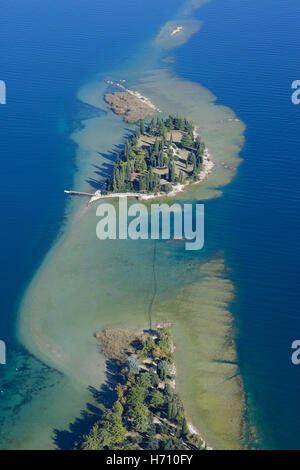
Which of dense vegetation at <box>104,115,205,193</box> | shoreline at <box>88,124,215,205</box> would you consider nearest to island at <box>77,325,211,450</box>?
shoreline at <box>88,124,215,205</box>

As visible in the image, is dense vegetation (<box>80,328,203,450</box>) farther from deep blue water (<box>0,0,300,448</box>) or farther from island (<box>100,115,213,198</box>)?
island (<box>100,115,213,198</box>)

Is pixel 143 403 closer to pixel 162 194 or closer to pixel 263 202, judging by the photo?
pixel 162 194

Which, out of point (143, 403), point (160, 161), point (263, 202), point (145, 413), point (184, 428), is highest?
point (160, 161)

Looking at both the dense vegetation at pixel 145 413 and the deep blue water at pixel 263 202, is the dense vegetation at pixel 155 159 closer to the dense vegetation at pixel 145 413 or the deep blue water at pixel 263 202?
the deep blue water at pixel 263 202

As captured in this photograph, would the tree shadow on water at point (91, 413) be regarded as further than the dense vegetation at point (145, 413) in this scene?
Yes

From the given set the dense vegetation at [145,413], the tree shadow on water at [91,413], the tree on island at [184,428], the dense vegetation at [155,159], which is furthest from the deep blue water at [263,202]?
the tree shadow on water at [91,413]

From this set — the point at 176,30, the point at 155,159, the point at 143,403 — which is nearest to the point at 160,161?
the point at 155,159

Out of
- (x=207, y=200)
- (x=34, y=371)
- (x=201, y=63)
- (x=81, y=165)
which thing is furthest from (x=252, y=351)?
(x=201, y=63)
